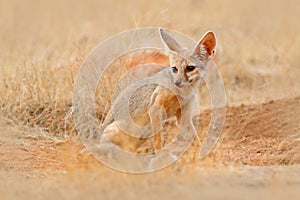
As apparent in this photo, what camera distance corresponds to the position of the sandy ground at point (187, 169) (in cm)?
464

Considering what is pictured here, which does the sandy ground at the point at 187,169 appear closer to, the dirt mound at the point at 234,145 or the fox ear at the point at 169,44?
the dirt mound at the point at 234,145

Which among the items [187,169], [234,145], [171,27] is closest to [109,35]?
[171,27]

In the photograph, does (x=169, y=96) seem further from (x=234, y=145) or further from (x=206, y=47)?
(x=234, y=145)

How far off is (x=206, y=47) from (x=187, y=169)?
146 centimetres

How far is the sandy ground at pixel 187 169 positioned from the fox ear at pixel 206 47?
85cm

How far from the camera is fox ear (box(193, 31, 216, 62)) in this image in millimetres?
6055

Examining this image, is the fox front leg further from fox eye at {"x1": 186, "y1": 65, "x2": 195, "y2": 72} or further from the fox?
fox eye at {"x1": 186, "y1": 65, "x2": 195, "y2": 72}

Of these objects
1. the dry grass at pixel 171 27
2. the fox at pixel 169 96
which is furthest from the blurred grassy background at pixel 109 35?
the fox at pixel 169 96

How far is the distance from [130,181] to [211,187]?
602mm

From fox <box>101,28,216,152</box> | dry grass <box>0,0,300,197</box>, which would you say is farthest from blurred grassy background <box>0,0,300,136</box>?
fox <box>101,28,216,152</box>

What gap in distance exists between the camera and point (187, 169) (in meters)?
5.15

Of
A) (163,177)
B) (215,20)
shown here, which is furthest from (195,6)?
(163,177)

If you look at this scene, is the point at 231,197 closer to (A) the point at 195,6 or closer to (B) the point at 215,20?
(B) the point at 215,20

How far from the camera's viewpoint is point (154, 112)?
19.5ft
